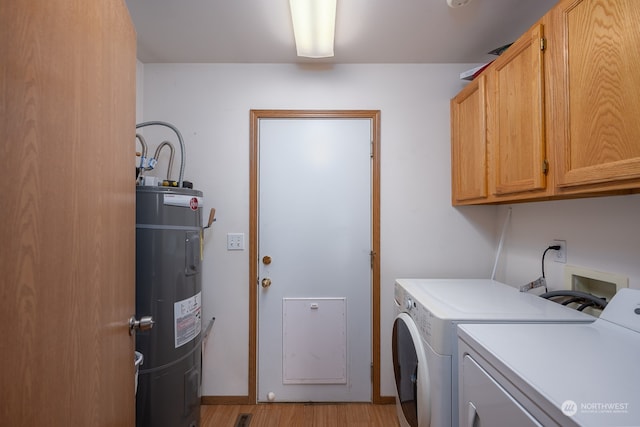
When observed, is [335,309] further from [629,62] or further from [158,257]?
[629,62]

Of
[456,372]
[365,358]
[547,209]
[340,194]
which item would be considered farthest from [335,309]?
[547,209]

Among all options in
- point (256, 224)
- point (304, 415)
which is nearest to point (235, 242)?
point (256, 224)

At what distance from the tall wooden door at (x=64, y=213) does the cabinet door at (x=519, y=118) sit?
1.52m

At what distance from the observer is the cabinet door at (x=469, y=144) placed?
1454mm

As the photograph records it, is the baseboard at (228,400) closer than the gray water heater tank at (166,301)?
No

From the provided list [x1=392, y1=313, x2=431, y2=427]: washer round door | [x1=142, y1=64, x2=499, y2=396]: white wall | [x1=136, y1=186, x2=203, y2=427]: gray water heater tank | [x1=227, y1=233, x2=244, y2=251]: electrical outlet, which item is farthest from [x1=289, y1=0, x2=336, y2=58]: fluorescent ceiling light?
[x1=392, y1=313, x2=431, y2=427]: washer round door

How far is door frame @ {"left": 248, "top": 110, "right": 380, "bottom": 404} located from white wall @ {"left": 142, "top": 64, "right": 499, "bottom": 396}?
0.05 meters

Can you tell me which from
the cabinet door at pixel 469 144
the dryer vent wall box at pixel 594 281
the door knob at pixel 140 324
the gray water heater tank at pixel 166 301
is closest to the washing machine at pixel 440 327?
the dryer vent wall box at pixel 594 281

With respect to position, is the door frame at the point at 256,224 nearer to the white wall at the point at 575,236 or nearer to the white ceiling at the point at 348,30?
the white ceiling at the point at 348,30

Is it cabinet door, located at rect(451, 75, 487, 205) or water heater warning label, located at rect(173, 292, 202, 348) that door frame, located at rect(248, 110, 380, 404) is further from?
cabinet door, located at rect(451, 75, 487, 205)

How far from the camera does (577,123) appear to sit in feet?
3.00

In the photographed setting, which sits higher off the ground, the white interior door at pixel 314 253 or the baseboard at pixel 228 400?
the white interior door at pixel 314 253

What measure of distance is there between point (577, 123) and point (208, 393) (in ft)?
8.03

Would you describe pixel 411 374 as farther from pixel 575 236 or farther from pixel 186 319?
pixel 186 319
